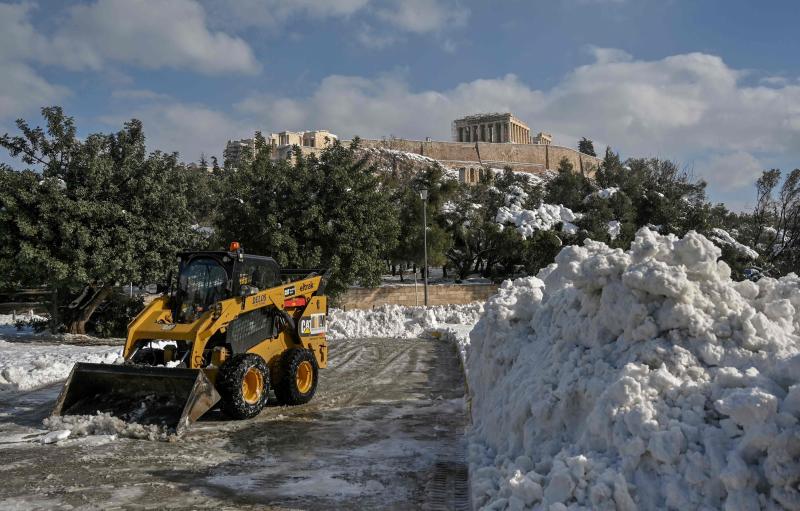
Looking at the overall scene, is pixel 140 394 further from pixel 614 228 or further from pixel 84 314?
pixel 614 228

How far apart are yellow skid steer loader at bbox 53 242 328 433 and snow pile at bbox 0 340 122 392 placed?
3.85 metres

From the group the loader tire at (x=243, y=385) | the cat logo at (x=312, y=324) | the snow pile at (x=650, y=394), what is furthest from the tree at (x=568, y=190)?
the snow pile at (x=650, y=394)

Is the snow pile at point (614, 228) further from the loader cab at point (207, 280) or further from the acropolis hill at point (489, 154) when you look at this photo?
the acropolis hill at point (489, 154)

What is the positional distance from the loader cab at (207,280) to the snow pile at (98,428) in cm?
167

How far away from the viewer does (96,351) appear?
15672 millimetres

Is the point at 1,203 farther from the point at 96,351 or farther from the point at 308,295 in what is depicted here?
the point at 308,295

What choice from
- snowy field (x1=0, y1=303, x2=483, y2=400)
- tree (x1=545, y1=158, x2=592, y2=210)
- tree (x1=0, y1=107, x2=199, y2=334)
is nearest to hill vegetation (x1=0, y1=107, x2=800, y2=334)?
tree (x1=0, y1=107, x2=199, y2=334)

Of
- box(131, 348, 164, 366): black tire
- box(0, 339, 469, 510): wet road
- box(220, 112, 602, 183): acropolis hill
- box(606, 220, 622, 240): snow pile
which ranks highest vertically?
box(220, 112, 602, 183): acropolis hill

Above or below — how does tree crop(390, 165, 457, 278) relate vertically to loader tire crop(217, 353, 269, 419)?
above

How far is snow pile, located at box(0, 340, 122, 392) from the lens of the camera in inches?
475

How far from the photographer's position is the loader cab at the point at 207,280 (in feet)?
30.8

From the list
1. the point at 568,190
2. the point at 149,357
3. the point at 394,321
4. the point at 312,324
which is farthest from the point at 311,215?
the point at 568,190

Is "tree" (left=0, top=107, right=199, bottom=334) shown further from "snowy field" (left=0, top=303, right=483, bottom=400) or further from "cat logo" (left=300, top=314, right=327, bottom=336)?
"cat logo" (left=300, top=314, right=327, bottom=336)

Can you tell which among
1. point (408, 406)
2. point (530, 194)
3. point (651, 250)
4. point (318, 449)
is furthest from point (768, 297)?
point (530, 194)
